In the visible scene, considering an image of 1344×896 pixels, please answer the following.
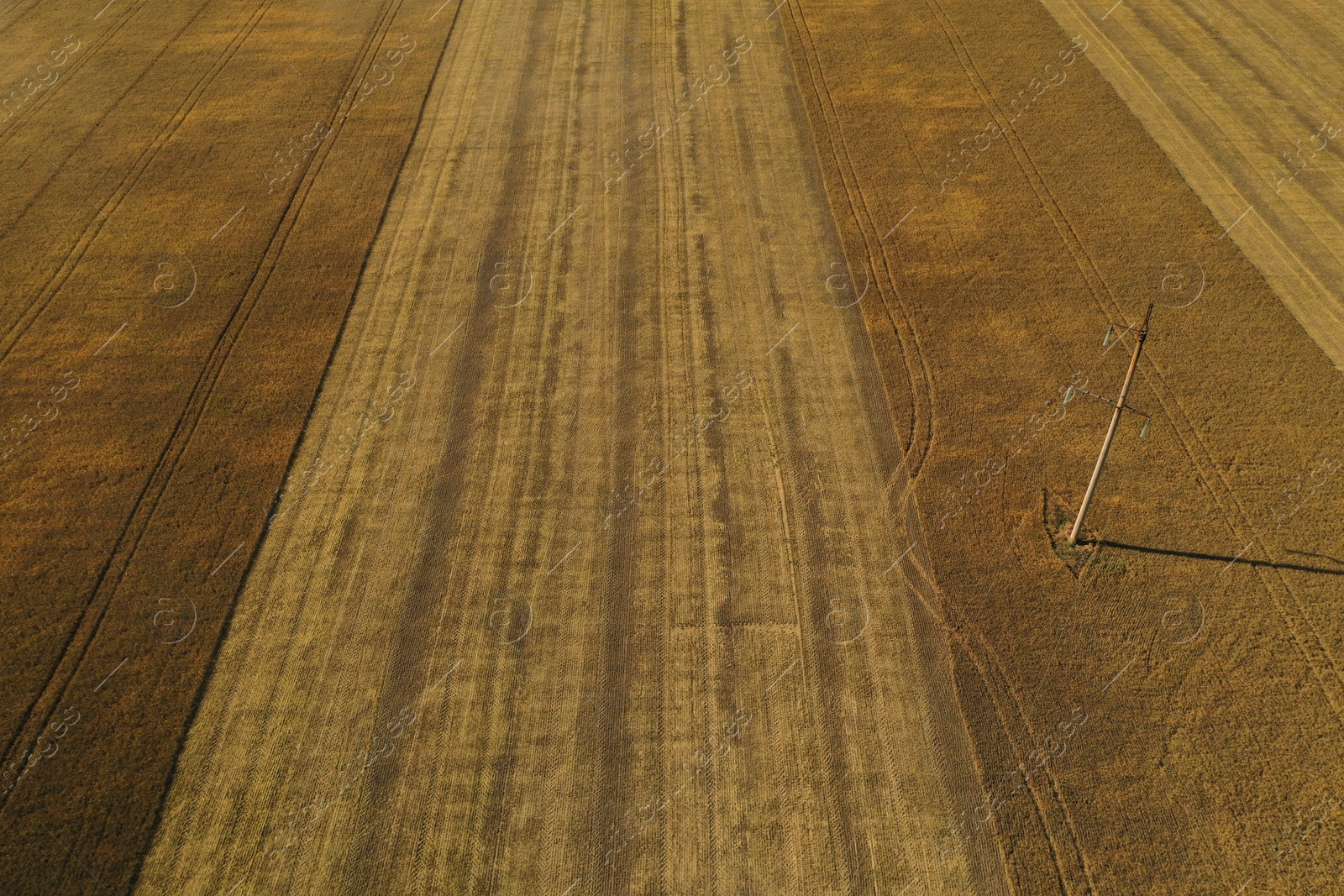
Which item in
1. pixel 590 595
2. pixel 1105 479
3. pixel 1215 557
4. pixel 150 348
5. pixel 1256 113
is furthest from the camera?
pixel 1256 113

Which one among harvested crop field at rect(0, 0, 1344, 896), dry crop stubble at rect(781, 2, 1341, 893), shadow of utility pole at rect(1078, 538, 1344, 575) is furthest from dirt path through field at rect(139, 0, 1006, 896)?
shadow of utility pole at rect(1078, 538, 1344, 575)

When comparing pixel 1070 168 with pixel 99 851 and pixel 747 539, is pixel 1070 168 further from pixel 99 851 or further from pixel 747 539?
pixel 99 851

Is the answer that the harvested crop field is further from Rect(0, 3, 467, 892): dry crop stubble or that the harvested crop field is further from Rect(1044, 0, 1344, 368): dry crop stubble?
Rect(1044, 0, 1344, 368): dry crop stubble

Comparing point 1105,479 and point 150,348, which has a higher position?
point 150,348

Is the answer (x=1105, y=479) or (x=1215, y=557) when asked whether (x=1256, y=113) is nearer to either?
(x=1105, y=479)

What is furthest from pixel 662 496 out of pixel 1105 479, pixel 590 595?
pixel 1105 479

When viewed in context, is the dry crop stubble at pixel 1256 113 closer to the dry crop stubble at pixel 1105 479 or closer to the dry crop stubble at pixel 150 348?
the dry crop stubble at pixel 1105 479
